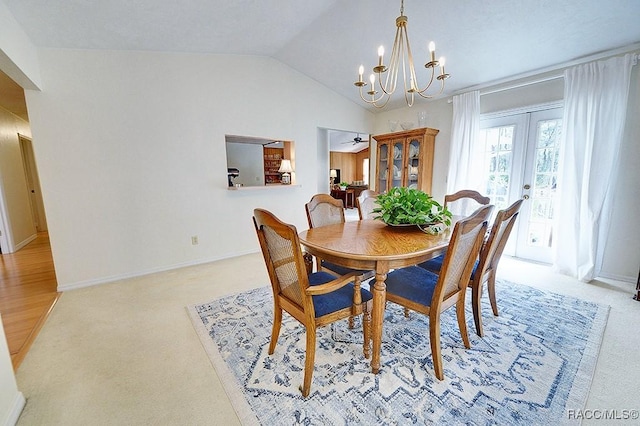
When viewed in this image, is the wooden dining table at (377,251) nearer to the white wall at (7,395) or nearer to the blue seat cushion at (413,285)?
the blue seat cushion at (413,285)

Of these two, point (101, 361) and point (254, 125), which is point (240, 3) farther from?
point (101, 361)

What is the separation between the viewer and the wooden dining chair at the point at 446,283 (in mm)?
1402

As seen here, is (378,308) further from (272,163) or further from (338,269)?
(272,163)

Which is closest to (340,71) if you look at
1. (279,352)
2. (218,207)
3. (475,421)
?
(218,207)

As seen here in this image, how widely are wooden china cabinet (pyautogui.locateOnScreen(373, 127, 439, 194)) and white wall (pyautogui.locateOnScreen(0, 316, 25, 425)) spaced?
4303 millimetres

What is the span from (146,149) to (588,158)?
483 cm

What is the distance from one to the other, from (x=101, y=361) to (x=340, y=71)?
13.2 ft

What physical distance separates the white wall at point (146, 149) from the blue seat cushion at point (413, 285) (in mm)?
2618

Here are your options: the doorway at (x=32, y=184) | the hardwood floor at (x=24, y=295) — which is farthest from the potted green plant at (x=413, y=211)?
the doorway at (x=32, y=184)

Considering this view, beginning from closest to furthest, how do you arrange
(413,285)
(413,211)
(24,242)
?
(413,285) → (413,211) → (24,242)

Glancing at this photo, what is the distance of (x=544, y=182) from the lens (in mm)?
3266

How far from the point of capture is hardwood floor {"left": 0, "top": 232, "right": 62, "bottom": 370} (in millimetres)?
1958

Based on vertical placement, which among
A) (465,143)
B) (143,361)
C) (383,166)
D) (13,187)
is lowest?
(143,361)

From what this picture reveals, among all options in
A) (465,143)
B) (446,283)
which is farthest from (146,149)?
(465,143)
